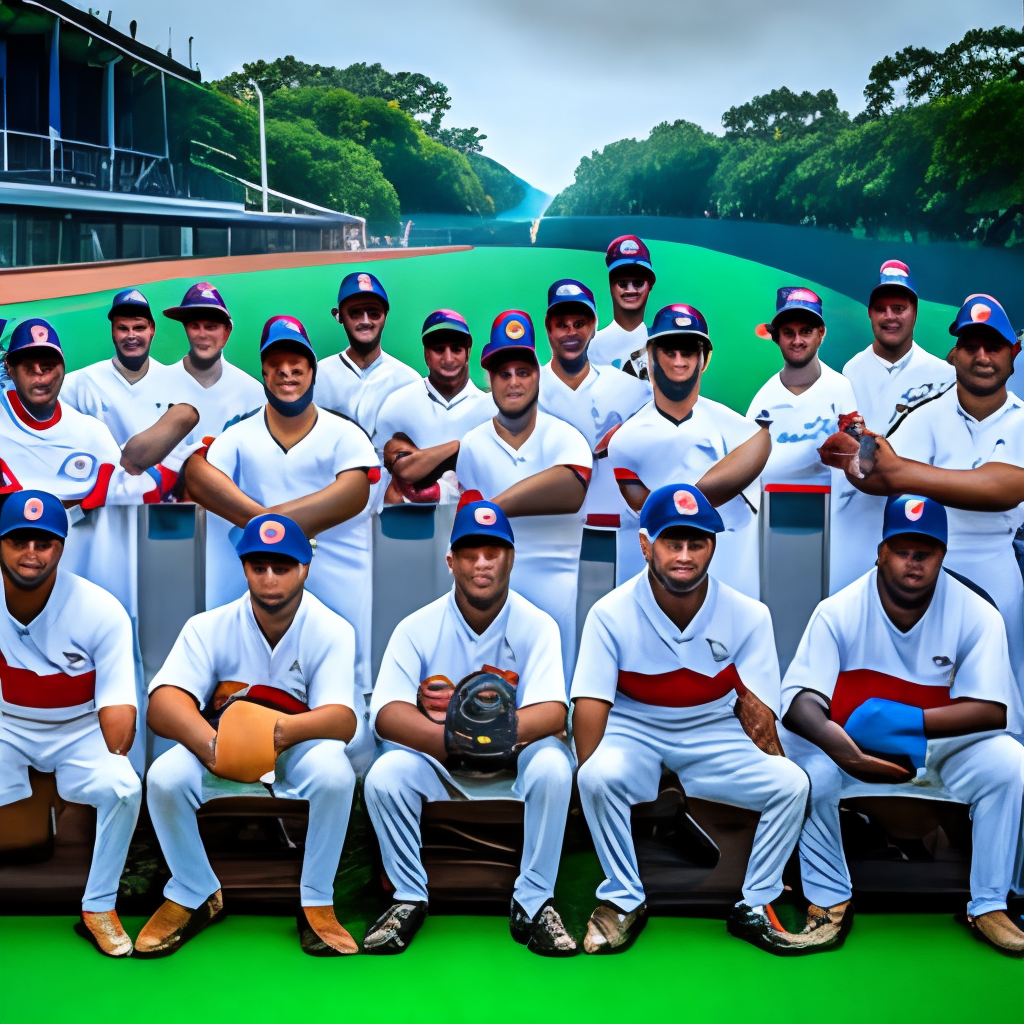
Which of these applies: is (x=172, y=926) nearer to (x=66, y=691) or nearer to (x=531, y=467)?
(x=66, y=691)

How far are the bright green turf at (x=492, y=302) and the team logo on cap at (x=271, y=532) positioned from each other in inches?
48.8

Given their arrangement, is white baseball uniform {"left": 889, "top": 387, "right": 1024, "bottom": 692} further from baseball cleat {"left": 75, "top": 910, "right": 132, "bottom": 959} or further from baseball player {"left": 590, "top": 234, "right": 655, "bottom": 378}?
baseball cleat {"left": 75, "top": 910, "right": 132, "bottom": 959}

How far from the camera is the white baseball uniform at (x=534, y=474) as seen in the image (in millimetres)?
4152

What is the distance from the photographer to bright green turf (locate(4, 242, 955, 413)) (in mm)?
4574

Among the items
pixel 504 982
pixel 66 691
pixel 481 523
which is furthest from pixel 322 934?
pixel 481 523

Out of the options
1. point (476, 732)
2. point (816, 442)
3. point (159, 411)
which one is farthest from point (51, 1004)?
point (816, 442)

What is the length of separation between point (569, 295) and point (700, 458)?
846mm

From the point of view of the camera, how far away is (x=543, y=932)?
354 cm

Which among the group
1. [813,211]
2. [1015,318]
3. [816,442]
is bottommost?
[816,442]

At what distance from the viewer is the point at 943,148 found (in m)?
4.92

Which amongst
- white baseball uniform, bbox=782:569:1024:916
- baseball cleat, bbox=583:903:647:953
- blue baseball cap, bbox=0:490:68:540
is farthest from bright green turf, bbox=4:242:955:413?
baseball cleat, bbox=583:903:647:953

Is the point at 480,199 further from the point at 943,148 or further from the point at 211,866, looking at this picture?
the point at 211,866

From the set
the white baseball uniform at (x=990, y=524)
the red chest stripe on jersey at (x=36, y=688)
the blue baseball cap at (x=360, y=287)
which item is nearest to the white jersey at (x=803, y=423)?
the white baseball uniform at (x=990, y=524)

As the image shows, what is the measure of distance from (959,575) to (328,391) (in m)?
2.55
